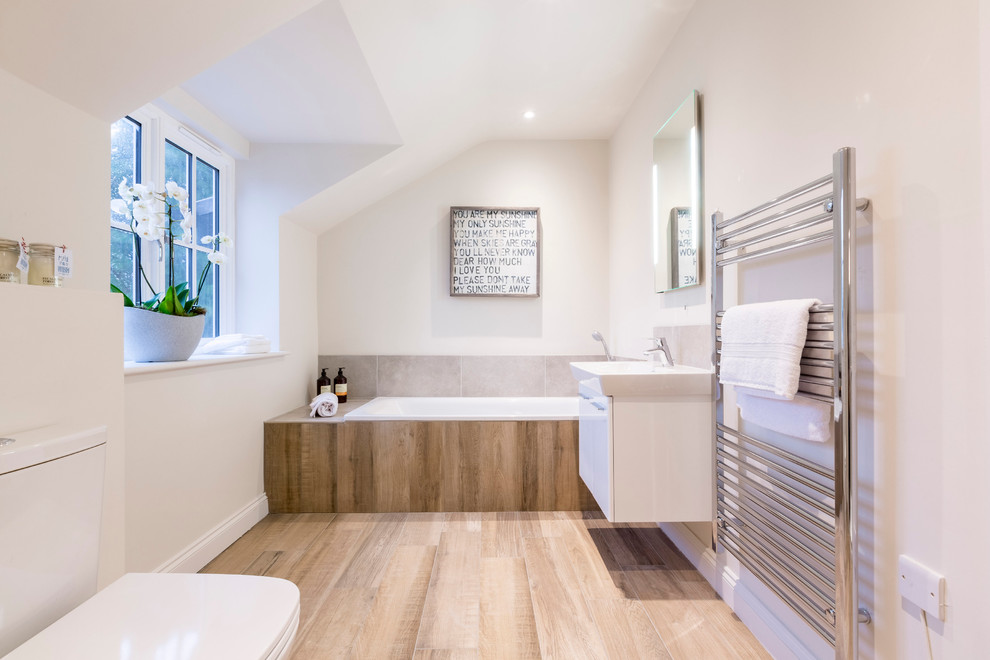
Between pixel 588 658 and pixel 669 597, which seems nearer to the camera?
pixel 588 658

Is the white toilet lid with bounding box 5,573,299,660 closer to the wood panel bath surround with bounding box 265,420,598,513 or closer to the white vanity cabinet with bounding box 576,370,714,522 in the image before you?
the white vanity cabinet with bounding box 576,370,714,522

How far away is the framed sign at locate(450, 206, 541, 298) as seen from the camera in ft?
10.9

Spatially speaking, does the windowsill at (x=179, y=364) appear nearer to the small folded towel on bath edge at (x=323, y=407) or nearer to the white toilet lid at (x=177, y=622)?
the small folded towel on bath edge at (x=323, y=407)

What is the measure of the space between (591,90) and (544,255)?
109 cm

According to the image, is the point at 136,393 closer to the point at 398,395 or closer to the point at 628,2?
the point at 398,395

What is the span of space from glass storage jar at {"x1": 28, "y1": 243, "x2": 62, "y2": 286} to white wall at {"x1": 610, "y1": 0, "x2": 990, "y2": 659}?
1.91m

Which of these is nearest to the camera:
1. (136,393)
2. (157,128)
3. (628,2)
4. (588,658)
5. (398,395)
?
(588,658)

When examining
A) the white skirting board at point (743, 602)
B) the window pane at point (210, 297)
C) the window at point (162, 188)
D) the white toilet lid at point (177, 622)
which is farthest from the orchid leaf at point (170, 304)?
→ the white skirting board at point (743, 602)

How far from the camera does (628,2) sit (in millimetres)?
1945

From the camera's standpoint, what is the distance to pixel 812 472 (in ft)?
4.11

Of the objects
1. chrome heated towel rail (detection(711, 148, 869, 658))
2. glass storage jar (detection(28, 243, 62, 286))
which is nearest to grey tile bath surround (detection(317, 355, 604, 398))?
chrome heated towel rail (detection(711, 148, 869, 658))

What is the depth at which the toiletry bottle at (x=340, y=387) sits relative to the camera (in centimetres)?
310

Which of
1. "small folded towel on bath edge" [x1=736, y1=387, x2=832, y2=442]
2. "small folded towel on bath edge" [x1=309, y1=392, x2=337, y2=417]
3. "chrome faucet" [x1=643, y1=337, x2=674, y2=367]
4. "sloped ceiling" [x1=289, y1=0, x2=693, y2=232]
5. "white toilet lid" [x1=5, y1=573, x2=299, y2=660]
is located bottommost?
"white toilet lid" [x1=5, y1=573, x2=299, y2=660]

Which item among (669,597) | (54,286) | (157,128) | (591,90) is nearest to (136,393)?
(54,286)
